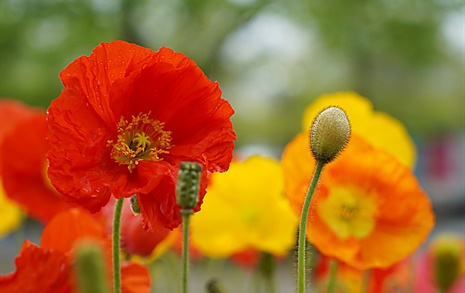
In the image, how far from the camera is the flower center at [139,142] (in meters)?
0.45

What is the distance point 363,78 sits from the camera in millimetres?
8344

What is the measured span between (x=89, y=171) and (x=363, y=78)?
8085mm

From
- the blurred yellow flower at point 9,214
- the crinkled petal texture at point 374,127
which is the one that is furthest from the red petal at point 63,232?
the blurred yellow flower at point 9,214

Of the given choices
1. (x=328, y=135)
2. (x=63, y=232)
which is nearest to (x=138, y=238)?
(x=63, y=232)

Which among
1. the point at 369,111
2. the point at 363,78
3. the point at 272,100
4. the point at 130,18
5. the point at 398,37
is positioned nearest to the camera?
the point at 369,111

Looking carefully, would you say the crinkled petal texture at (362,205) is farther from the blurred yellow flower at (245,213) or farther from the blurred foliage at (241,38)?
the blurred foliage at (241,38)

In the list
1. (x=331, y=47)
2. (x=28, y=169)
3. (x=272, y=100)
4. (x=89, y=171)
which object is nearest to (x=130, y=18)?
(x=331, y=47)

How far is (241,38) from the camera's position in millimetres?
6812

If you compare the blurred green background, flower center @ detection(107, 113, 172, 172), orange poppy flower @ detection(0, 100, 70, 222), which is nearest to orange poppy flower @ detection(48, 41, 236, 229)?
flower center @ detection(107, 113, 172, 172)

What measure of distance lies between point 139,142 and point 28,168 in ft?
1.34

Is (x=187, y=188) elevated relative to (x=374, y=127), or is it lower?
lower

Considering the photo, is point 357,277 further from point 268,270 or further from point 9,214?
point 9,214

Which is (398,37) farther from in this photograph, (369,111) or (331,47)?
(369,111)

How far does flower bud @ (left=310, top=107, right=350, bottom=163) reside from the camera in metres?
0.41
